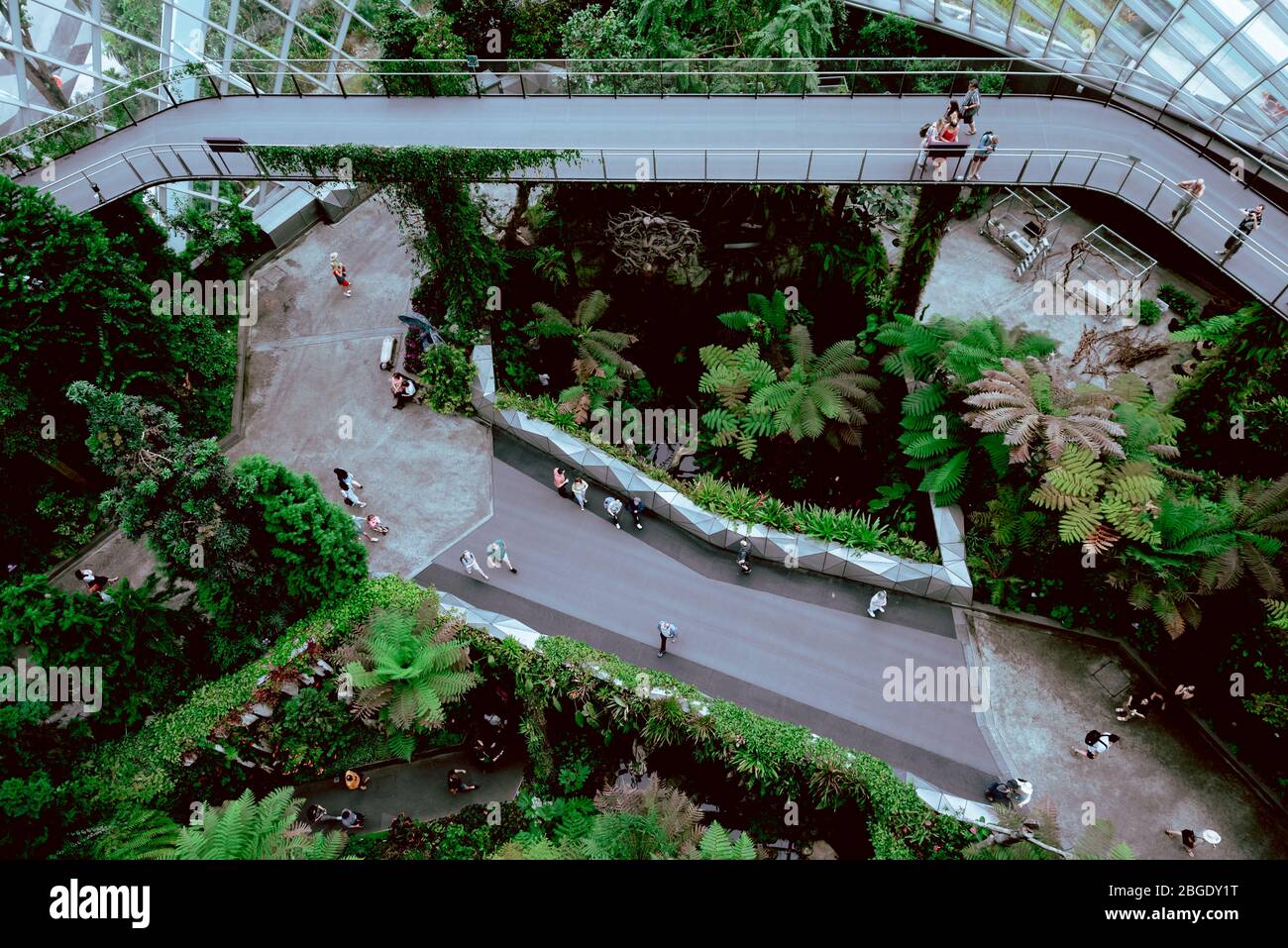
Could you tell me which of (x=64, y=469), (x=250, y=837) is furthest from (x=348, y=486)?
(x=250, y=837)

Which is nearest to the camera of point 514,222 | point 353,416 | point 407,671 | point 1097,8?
point 407,671

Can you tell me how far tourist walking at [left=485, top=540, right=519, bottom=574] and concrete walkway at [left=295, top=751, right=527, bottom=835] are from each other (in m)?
4.10

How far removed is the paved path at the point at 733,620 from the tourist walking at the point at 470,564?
166 mm

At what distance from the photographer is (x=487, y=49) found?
23453 millimetres

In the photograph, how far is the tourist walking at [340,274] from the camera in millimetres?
20656

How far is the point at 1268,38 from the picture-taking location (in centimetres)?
1554

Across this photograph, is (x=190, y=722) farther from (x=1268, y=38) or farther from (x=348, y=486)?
(x=1268, y=38)

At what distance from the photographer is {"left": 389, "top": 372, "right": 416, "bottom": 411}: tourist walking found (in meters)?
18.6

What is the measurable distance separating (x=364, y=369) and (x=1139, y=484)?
1765 centimetres

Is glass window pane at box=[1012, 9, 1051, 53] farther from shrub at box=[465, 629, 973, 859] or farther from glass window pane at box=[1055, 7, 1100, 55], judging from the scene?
shrub at box=[465, 629, 973, 859]

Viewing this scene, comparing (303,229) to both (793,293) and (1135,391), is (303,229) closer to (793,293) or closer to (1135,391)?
(793,293)

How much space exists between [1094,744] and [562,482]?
11.8m

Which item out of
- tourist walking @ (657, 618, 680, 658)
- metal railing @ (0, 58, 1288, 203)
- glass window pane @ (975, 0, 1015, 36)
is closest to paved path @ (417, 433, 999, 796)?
tourist walking @ (657, 618, 680, 658)

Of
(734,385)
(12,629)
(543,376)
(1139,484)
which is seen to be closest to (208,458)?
(12,629)
